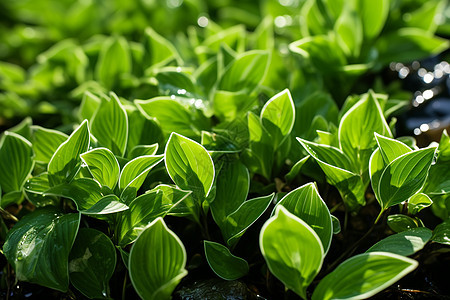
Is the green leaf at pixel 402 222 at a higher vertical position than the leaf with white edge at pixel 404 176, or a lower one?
lower

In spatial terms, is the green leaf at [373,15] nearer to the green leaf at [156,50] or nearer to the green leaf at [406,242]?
the green leaf at [156,50]

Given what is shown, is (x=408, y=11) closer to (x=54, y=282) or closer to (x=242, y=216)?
(x=242, y=216)

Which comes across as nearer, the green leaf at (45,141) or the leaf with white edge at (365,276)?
the leaf with white edge at (365,276)

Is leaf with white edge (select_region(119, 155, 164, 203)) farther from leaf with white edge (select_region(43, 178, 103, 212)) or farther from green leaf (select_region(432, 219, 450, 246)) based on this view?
green leaf (select_region(432, 219, 450, 246))

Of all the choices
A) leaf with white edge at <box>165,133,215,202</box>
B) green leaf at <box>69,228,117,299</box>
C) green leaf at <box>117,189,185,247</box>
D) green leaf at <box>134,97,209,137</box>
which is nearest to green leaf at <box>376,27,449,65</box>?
green leaf at <box>134,97,209,137</box>

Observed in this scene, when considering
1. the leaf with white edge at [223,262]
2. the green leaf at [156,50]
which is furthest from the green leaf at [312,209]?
the green leaf at [156,50]

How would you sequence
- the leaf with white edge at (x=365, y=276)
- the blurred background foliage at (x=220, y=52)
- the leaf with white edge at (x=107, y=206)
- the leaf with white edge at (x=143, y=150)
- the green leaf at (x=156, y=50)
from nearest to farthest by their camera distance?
the leaf with white edge at (x=365, y=276), the leaf with white edge at (x=107, y=206), the leaf with white edge at (x=143, y=150), the blurred background foliage at (x=220, y=52), the green leaf at (x=156, y=50)

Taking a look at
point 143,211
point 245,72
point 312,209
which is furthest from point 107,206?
point 245,72
